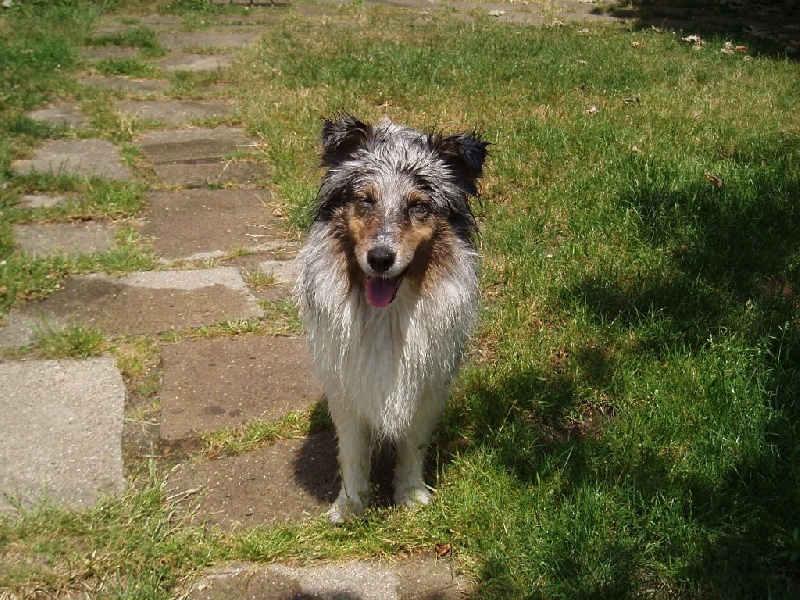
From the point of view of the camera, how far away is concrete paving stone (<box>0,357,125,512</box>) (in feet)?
10.5

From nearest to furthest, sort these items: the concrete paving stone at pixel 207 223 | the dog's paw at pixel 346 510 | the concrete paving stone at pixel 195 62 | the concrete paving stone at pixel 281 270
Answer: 1. the dog's paw at pixel 346 510
2. the concrete paving stone at pixel 281 270
3. the concrete paving stone at pixel 207 223
4. the concrete paving stone at pixel 195 62

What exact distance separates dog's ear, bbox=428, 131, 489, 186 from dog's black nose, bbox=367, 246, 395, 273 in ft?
1.90

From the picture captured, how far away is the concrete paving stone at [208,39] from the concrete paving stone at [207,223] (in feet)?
16.4

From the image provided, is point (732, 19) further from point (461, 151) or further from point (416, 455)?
point (416, 455)

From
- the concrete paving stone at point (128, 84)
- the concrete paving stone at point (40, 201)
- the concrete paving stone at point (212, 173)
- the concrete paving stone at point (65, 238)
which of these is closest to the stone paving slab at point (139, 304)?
the concrete paving stone at point (65, 238)

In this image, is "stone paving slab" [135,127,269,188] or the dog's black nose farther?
"stone paving slab" [135,127,269,188]

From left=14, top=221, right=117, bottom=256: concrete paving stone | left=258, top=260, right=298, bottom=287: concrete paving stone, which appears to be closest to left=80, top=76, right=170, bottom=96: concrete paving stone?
left=14, top=221, right=117, bottom=256: concrete paving stone

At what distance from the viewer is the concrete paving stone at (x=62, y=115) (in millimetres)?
7340

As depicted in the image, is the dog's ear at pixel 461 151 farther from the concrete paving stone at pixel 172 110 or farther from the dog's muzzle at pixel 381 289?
the concrete paving stone at pixel 172 110

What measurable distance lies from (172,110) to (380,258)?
5.90 meters

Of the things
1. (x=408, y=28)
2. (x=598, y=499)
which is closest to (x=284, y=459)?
(x=598, y=499)

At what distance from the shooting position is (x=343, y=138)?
3025 mm

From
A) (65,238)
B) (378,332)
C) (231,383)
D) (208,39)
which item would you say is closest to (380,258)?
(378,332)

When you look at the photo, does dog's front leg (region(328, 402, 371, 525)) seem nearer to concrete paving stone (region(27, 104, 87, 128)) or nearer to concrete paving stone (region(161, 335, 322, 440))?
concrete paving stone (region(161, 335, 322, 440))
